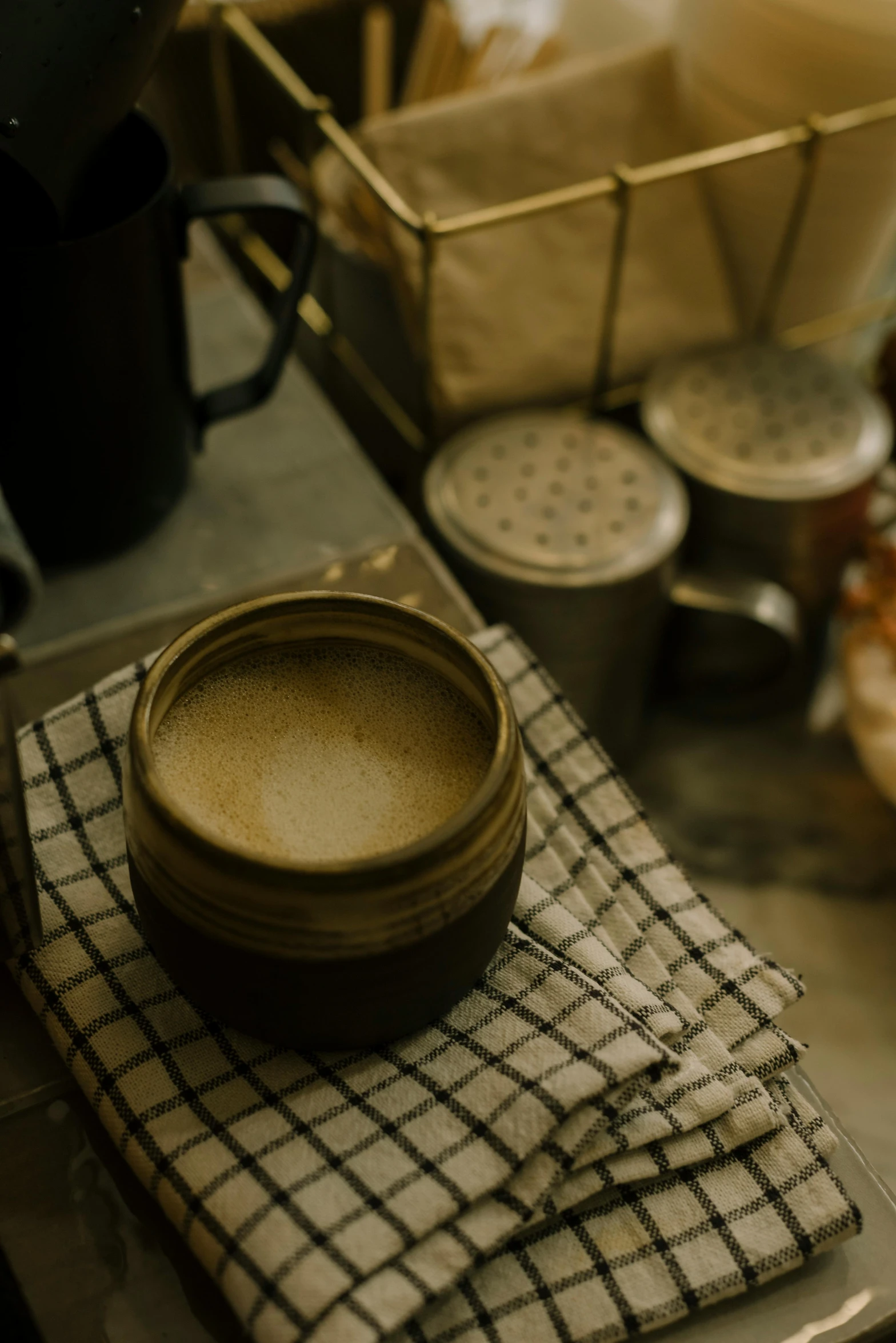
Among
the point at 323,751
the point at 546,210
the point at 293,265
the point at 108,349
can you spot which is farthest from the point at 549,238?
the point at 323,751

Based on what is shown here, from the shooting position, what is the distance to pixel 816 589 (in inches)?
28.9

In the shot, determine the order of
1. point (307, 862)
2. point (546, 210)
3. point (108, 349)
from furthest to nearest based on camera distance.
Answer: point (546, 210), point (108, 349), point (307, 862)

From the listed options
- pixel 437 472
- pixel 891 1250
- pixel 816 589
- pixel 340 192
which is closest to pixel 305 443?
pixel 437 472

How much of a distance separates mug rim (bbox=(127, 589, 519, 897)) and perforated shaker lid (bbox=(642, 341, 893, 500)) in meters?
0.36

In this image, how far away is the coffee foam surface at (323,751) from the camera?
33cm

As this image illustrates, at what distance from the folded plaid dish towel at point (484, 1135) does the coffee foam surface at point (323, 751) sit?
7 cm

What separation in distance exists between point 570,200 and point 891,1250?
47 centimetres

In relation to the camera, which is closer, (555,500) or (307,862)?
(307,862)

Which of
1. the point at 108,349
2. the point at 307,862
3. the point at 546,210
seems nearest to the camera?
the point at 307,862

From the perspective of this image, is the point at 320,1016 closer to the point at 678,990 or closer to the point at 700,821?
the point at 678,990

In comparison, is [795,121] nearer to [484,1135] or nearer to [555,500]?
[555,500]

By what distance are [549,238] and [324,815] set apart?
0.45 m

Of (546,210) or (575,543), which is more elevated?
(546,210)

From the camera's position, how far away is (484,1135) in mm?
344
